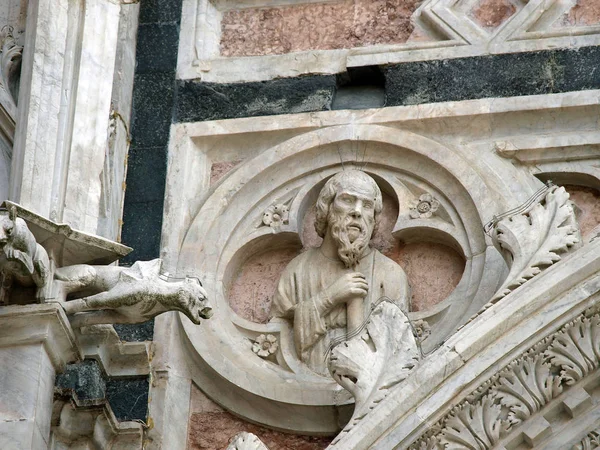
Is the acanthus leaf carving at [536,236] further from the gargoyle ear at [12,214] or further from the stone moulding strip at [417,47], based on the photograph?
the gargoyle ear at [12,214]

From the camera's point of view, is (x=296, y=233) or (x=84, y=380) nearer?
(x=84, y=380)

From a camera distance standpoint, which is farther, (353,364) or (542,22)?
(542,22)

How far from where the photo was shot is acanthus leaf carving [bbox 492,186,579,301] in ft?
32.3

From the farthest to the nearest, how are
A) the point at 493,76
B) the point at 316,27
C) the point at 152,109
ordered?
the point at 316,27 < the point at 152,109 < the point at 493,76

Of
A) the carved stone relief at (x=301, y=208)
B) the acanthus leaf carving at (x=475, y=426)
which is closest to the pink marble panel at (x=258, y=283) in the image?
the carved stone relief at (x=301, y=208)

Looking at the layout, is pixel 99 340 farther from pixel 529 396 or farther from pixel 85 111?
pixel 529 396

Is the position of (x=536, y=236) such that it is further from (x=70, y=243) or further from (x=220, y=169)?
(x=70, y=243)

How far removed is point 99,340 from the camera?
32.9 feet

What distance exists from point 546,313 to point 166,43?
2.54 m

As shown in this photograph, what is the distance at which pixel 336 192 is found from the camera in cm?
1057

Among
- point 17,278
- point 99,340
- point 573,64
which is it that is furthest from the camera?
point 573,64

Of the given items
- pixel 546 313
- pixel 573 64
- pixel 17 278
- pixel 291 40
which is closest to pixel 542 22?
pixel 573 64

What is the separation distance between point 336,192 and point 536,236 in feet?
3.21

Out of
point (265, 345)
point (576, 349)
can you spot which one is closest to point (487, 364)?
point (576, 349)
